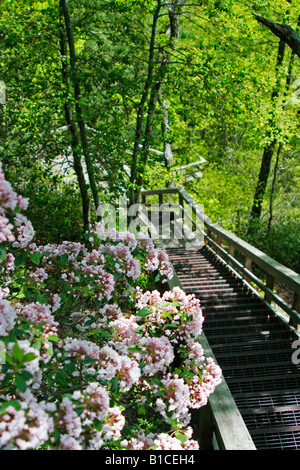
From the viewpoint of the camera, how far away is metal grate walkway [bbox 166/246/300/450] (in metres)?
3.52

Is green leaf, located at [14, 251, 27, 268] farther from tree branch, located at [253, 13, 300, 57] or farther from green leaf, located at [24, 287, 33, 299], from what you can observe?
tree branch, located at [253, 13, 300, 57]

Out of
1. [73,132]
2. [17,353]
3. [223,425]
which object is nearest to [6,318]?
[17,353]

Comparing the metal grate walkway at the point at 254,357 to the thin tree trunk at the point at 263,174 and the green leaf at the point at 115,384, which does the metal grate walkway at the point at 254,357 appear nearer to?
the green leaf at the point at 115,384

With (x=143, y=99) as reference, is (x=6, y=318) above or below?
below

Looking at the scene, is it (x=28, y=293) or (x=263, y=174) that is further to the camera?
(x=263, y=174)

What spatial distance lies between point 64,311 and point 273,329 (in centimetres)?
A: 317

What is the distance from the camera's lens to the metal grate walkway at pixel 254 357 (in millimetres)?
3523

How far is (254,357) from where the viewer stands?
4.39 metres

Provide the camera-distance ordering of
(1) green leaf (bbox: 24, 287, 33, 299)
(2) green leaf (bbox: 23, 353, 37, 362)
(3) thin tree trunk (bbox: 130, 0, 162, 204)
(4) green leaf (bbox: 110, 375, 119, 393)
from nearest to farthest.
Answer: (2) green leaf (bbox: 23, 353, 37, 362), (4) green leaf (bbox: 110, 375, 119, 393), (1) green leaf (bbox: 24, 287, 33, 299), (3) thin tree trunk (bbox: 130, 0, 162, 204)

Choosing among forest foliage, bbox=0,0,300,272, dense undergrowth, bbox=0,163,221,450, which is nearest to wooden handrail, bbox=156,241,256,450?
dense undergrowth, bbox=0,163,221,450

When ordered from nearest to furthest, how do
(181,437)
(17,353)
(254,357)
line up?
(17,353) < (181,437) < (254,357)

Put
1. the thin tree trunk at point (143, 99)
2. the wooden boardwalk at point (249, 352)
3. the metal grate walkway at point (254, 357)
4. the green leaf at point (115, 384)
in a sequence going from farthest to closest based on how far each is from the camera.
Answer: the thin tree trunk at point (143, 99) < the metal grate walkway at point (254, 357) < the wooden boardwalk at point (249, 352) < the green leaf at point (115, 384)

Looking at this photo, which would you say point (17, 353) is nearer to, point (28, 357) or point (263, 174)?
point (28, 357)

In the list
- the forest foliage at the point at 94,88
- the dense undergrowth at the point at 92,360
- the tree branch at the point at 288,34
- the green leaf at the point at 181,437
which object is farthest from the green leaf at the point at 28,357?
the tree branch at the point at 288,34
